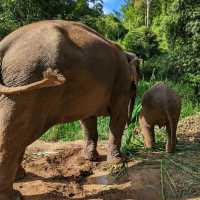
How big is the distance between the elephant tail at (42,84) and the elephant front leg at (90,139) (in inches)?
71.7

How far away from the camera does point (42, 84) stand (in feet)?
11.1

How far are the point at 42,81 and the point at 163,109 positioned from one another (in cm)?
210

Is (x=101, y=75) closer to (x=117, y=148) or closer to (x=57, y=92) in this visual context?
(x=57, y=92)

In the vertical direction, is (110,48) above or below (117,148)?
above

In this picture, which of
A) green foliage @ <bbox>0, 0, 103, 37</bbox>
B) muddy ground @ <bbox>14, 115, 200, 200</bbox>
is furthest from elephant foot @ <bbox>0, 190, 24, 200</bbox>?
green foliage @ <bbox>0, 0, 103, 37</bbox>

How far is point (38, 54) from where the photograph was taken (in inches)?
141

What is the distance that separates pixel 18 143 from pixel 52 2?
28.1 ft

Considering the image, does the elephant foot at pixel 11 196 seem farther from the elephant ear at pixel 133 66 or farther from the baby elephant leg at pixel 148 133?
the baby elephant leg at pixel 148 133

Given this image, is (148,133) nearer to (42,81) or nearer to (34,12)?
(42,81)

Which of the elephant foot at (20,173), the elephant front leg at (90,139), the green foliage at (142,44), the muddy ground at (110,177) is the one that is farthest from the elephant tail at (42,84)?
the green foliage at (142,44)

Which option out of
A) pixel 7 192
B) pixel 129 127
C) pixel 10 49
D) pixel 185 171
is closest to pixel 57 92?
pixel 10 49

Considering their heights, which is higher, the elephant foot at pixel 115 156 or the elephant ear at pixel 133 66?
the elephant ear at pixel 133 66

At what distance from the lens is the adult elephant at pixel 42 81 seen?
11.6ft

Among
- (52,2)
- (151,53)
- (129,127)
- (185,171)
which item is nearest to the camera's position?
(185,171)
